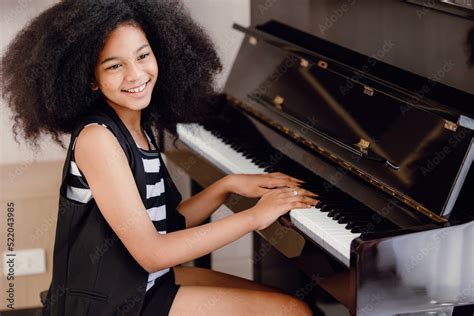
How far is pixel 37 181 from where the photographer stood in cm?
301

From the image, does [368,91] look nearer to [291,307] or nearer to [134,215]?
[291,307]

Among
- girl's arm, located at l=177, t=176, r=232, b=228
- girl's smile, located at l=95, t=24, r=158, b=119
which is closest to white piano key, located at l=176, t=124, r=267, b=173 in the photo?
girl's arm, located at l=177, t=176, r=232, b=228

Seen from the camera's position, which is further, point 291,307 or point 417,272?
point 291,307

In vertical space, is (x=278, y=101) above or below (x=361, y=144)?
above

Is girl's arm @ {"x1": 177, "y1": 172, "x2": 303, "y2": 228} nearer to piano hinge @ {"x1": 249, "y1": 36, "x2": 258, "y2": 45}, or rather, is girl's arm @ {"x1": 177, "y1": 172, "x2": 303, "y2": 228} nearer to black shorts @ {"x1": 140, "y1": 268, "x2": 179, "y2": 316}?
black shorts @ {"x1": 140, "y1": 268, "x2": 179, "y2": 316}

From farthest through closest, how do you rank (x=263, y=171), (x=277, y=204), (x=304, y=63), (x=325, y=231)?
1. (x=304, y=63)
2. (x=263, y=171)
3. (x=277, y=204)
4. (x=325, y=231)

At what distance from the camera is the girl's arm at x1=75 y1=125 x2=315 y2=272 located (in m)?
1.87


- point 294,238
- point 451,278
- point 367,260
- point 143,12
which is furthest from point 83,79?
point 451,278

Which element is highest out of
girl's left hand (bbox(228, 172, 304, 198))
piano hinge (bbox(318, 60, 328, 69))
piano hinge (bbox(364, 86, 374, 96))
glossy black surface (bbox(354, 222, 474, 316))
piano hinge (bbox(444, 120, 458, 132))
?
piano hinge (bbox(318, 60, 328, 69))

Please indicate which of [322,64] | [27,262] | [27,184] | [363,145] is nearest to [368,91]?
[363,145]

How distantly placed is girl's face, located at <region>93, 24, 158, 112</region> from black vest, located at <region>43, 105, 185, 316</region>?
61 millimetres

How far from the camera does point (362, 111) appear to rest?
2.12 m

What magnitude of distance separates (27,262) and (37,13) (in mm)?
926

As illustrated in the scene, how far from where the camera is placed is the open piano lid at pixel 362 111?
177 cm
